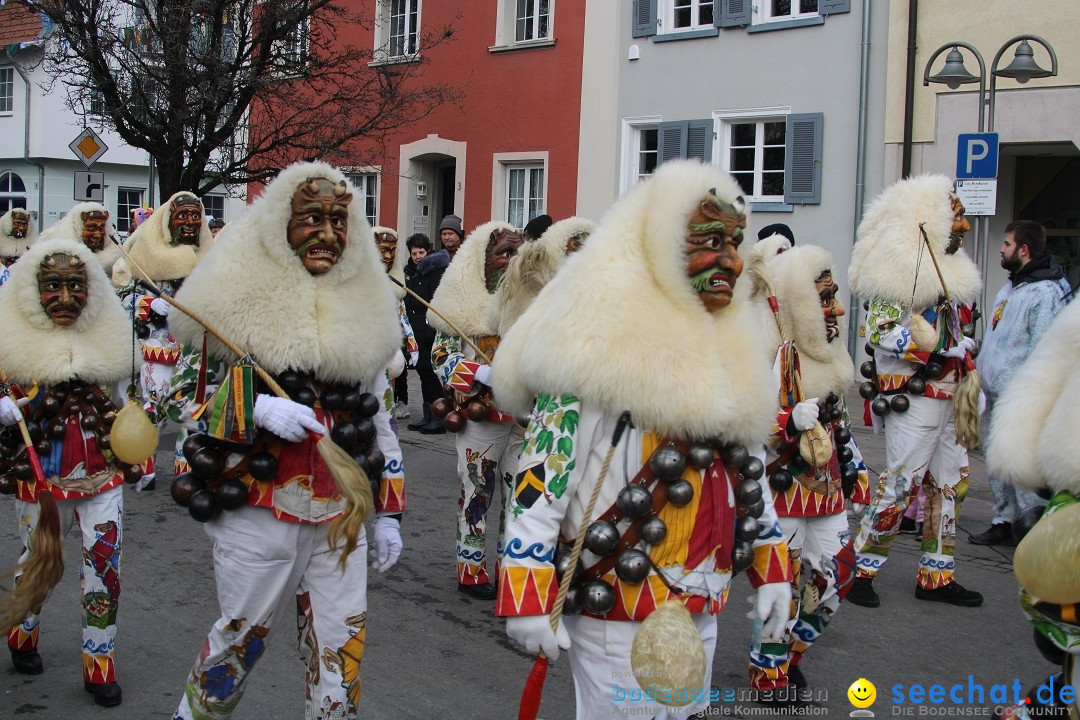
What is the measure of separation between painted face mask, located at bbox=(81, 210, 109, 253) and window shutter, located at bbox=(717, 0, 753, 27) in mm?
10626

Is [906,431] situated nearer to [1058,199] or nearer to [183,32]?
[1058,199]

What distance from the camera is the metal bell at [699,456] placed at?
3002mm

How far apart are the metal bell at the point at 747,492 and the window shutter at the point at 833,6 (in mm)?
13596

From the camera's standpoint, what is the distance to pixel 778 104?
16031 mm

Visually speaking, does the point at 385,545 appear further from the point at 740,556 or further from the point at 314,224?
the point at 740,556

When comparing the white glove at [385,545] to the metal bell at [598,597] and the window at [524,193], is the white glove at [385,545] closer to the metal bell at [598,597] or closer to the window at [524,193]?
the metal bell at [598,597]

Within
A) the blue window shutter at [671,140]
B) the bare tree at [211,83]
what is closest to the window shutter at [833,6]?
the blue window shutter at [671,140]

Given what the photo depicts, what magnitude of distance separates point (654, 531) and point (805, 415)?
6.20 ft

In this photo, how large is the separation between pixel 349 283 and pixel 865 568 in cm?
381

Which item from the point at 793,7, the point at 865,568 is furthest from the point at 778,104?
the point at 865,568

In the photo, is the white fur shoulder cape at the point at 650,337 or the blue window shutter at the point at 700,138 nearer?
the white fur shoulder cape at the point at 650,337

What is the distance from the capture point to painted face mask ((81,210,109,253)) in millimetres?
8609

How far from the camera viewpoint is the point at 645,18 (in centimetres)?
1744

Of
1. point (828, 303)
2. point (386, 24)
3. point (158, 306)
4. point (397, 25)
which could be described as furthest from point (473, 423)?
point (397, 25)
